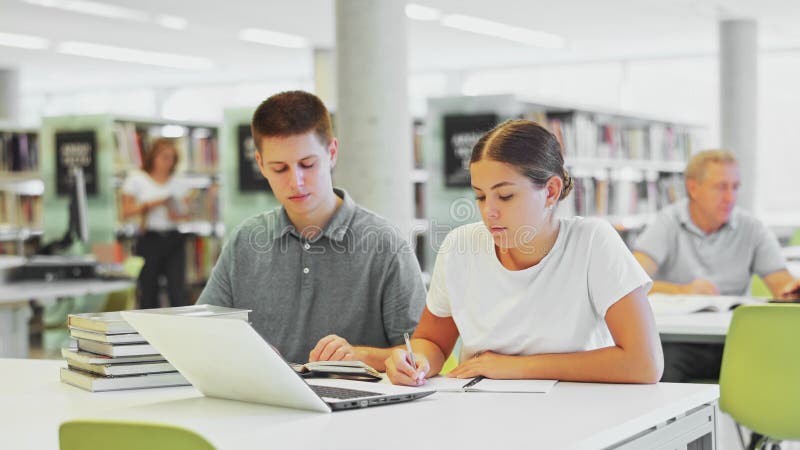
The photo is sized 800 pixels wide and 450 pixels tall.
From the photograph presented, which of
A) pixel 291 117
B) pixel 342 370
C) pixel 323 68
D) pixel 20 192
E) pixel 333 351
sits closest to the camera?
pixel 342 370

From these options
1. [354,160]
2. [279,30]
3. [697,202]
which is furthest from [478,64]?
[697,202]

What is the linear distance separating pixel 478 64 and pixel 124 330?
11579 millimetres

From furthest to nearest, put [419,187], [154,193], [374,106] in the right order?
1. [419,187]
2. [154,193]
3. [374,106]

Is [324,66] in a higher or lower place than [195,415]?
higher

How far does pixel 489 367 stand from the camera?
7.00ft

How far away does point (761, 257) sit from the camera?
416 centimetres

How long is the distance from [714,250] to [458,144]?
2805 mm

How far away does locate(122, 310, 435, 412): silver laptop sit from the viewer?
171cm

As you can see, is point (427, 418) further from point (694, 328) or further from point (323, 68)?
point (323, 68)

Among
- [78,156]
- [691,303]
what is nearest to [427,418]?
[691,303]

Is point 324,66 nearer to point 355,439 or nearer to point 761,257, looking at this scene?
point 761,257

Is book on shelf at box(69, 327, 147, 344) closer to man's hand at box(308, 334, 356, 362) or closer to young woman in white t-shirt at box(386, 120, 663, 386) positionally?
man's hand at box(308, 334, 356, 362)

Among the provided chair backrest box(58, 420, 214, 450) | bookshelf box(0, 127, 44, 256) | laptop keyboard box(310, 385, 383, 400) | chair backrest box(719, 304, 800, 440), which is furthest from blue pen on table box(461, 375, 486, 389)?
bookshelf box(0, 127, 44, 256)

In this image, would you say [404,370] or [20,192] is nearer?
[404,370]
